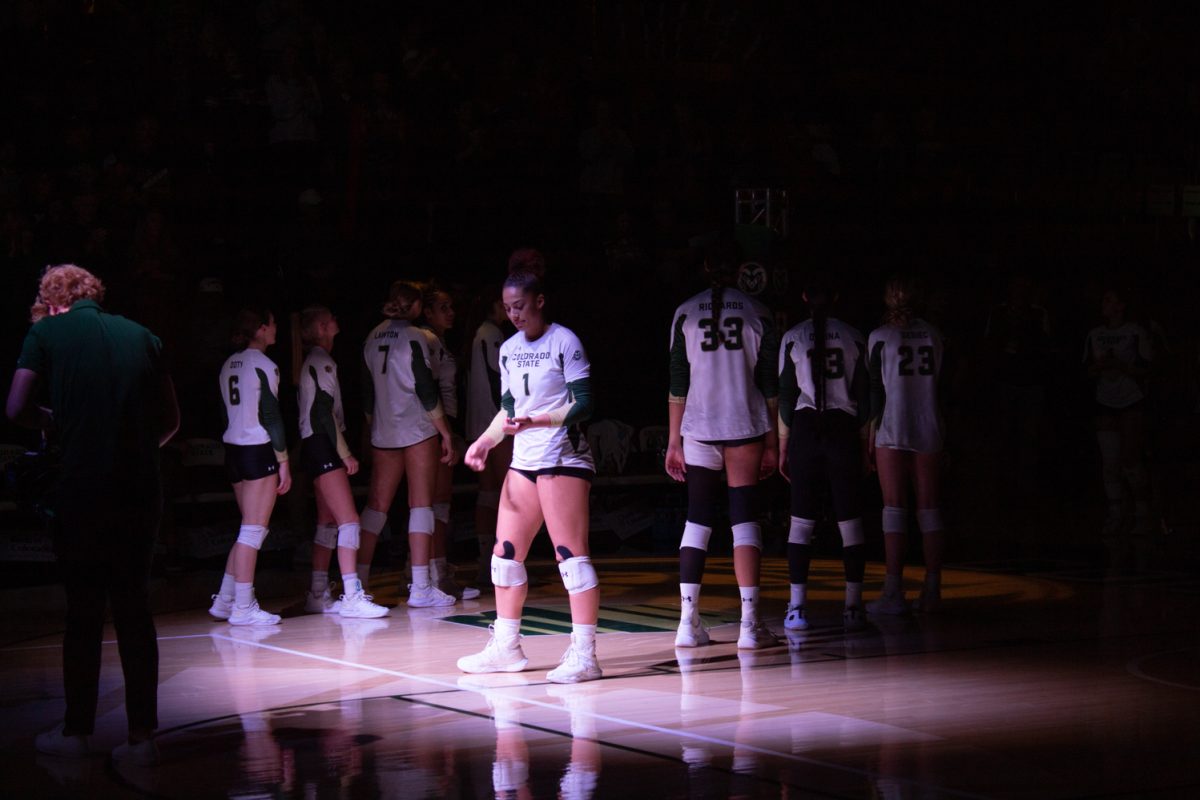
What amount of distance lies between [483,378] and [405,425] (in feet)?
3.15

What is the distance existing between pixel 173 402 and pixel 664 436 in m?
9.12

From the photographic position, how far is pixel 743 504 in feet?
29.7

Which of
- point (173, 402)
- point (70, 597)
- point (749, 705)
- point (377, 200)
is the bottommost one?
point (749, 705)

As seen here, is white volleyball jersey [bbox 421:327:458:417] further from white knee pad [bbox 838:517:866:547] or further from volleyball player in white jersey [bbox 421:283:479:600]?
white knee pad [bbox 838:517:866:547]

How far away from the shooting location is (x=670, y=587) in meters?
12.2

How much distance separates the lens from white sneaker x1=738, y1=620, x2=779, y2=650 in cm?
914

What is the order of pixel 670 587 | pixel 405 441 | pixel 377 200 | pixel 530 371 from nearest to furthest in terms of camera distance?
pixel 530 371 → pixel 405 441 → pixel 670 587 → pixel 377 200

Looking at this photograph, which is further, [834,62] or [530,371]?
[834,62]

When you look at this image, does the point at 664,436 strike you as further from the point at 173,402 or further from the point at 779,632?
the point at 173,402

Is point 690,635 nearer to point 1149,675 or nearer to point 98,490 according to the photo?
point 1149,675

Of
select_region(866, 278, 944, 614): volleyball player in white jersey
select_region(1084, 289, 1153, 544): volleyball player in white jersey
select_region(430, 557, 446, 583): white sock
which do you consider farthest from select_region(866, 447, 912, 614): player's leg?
select_region(1084, 289, 1153, 544): volleyball player in white jersey

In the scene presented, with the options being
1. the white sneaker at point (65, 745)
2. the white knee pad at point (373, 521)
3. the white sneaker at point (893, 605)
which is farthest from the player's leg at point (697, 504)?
the white sneaker at point (65, 745)

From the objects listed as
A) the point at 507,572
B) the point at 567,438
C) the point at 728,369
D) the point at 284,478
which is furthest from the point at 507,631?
the point at 284,478

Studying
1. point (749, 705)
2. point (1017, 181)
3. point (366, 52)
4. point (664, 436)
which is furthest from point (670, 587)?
point (1017, 181)
